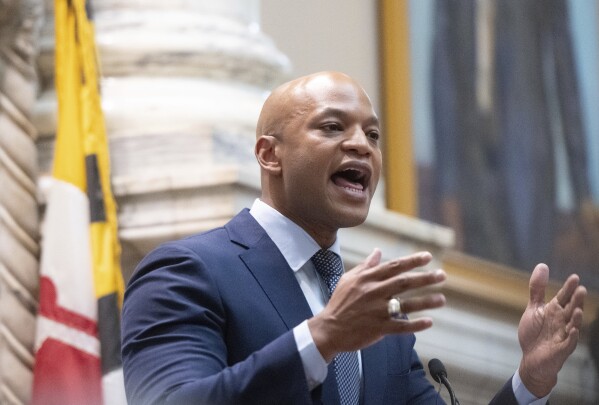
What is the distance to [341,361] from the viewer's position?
2.98 m

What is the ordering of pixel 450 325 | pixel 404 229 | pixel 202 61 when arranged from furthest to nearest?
pixel 450 325 → pixel 404 229 → pixel 202 61

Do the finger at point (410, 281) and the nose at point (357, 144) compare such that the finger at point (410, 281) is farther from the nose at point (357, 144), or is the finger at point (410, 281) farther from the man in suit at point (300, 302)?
the nose at point (357, 144)

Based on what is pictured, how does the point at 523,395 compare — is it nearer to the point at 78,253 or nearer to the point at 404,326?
the point at 404,326

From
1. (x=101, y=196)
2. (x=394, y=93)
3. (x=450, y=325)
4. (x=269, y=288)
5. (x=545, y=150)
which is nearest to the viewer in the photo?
(x=269, y=288)

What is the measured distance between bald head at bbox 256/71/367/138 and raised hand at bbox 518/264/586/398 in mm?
644

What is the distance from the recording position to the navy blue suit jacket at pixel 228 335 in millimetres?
2607

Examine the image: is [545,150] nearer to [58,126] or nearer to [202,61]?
[202,61]

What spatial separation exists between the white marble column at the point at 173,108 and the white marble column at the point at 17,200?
28 centimetres

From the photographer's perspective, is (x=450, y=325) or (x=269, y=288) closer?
(x=269, y=288)

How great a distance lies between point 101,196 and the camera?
15.8ft

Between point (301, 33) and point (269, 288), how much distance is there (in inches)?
155

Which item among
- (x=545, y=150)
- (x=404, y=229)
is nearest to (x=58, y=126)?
(x=404, y=229)

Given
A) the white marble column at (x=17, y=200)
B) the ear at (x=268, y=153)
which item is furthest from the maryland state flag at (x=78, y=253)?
the ear at (x=268, y=153)

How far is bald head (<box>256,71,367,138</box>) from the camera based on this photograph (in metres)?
3.23
